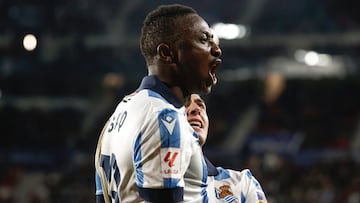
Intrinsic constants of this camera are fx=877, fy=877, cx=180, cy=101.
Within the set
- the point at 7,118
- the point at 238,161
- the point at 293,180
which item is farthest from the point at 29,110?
the point at 293,180

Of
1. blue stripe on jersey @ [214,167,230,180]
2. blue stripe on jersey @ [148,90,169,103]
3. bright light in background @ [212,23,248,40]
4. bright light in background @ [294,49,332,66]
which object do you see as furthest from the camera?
bright light in background @ [294,49,332,66]

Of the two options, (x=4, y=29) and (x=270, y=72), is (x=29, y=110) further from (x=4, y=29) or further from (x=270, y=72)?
(x=270, y=72)

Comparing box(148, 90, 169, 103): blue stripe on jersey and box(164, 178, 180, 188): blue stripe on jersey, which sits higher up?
box(148, 90, 169, 103): blue stripe on jersey

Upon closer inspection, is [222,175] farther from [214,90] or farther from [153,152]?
[214,90]

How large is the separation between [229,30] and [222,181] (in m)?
8.23

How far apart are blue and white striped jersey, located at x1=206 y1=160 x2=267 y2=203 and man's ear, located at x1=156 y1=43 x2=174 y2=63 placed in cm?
69

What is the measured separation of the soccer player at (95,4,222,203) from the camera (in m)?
2.17

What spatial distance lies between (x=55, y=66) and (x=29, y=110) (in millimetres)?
717

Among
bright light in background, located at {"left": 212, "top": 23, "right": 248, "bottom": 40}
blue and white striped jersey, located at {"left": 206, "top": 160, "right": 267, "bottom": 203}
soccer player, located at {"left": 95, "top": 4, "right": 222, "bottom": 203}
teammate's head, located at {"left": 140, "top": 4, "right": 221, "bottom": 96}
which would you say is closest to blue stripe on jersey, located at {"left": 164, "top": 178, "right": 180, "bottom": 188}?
soccer player, located at {"left": 95, "top": 4, "right": 222, "bottom": 203}

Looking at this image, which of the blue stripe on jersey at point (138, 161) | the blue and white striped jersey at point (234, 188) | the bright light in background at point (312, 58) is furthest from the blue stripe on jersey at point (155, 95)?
the bright light in background at point (312, 58)

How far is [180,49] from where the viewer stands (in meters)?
2.30

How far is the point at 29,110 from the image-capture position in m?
10.8

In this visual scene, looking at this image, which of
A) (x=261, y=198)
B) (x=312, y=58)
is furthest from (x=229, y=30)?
(x=261, y=198)

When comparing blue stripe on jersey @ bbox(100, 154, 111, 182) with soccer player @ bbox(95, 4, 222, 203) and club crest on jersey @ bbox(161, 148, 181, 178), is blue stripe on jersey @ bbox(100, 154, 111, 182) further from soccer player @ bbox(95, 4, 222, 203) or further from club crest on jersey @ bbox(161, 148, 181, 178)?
club crest on jersey @ bbox(161, 148, 181, 178)
